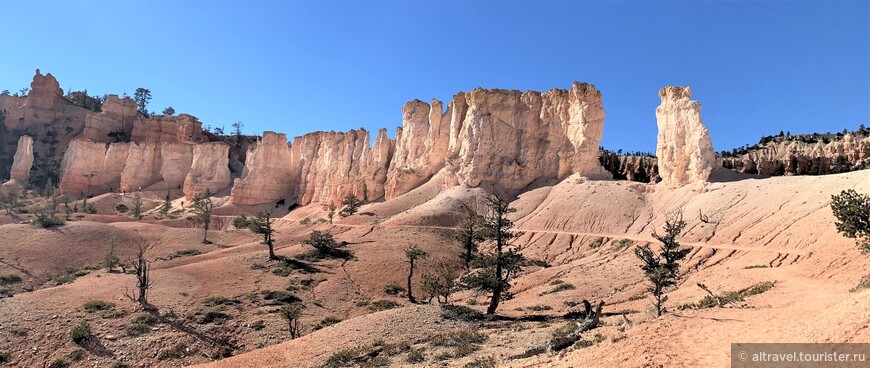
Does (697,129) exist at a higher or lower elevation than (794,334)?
higher

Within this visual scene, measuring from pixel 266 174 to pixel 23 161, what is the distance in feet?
142

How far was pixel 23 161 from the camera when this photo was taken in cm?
8038

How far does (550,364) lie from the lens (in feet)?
36.8

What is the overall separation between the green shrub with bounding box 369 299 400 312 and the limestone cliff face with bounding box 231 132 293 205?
161 feet

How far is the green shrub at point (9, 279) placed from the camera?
1176 inches

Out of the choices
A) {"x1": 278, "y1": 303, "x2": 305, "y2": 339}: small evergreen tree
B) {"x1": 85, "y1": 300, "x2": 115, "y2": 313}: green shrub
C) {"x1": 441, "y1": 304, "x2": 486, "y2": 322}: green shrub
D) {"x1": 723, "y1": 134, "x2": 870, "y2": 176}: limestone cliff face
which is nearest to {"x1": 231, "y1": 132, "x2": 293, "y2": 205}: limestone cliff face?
{"x1": 85, "y1": 300, "x2": 115, "y2": 313}: green shrub

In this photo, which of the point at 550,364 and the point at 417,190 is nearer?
the point at 550,364

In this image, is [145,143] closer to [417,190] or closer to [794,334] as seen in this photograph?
[417,190]

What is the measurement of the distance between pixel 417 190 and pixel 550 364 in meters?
47.6

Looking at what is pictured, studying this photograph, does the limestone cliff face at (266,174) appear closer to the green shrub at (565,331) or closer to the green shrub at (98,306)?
the green shrub at (98,306)

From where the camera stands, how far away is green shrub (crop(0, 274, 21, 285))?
29.9 m

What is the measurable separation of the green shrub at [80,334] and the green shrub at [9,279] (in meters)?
13.6

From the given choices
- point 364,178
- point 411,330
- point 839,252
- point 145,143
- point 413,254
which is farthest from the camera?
point 145,143

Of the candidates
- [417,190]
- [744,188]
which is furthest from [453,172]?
[744,188]
